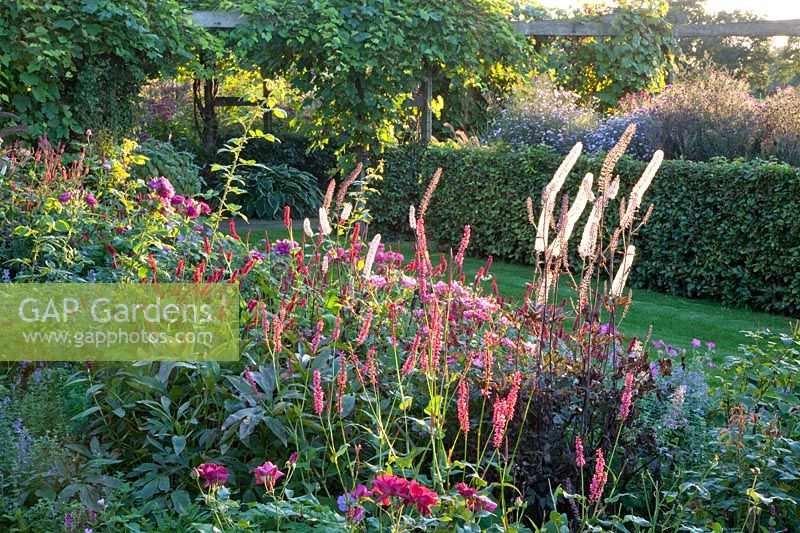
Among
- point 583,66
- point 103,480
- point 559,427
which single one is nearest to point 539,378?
point 559,427

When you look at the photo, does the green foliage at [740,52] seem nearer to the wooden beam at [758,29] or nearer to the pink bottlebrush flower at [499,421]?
the wooden beam at [758,29]

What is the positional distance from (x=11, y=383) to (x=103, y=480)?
3.07ft

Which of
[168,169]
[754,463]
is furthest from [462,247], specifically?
[168,169]

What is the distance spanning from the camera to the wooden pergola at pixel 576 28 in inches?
386

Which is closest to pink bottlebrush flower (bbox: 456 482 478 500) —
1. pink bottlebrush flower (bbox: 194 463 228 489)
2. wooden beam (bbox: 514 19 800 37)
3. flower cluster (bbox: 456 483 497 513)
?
flower cluster (bbox: 456 483 497 513)

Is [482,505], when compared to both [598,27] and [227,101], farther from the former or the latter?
[227,101]

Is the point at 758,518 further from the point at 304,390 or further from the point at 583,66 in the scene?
the point at 583,66

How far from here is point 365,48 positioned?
9.42m

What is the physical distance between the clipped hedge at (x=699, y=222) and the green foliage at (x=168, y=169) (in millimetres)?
2664

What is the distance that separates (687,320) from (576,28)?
559 cm

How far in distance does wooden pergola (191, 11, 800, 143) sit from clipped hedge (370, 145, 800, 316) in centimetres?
204

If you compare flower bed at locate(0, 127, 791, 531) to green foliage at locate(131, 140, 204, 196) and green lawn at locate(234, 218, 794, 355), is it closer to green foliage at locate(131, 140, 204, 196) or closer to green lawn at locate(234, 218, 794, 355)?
green lawn at locate(234, 218, 794, 355)

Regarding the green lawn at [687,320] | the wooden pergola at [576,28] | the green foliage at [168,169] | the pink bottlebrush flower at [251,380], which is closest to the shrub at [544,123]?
the wooden pergola at [576,28]

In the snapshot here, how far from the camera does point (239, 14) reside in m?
9.80
